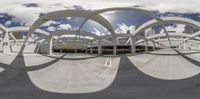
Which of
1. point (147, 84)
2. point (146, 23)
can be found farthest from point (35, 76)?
point (146, 23)

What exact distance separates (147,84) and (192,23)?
25779 millimetres

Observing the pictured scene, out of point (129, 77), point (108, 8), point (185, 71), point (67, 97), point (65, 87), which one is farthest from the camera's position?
point (108, 8)

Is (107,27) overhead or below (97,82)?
overhead

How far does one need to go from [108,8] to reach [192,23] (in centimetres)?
1416

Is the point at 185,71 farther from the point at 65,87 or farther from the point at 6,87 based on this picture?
the point at 6,87

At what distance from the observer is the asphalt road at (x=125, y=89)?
13.8 meters

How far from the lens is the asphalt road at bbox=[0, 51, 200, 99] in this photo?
13.8m

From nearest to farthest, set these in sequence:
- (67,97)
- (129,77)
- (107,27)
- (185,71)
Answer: (67,97) < (129,77) < (185,71) < (107,27)

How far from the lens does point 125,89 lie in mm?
15766

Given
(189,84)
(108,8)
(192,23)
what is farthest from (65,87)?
(192,23)

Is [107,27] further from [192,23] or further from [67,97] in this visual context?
[67,97]

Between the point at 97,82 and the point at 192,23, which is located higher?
the point at 192,23

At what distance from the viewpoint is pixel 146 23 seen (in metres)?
43.7

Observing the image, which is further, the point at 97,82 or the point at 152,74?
the point at 152,74
